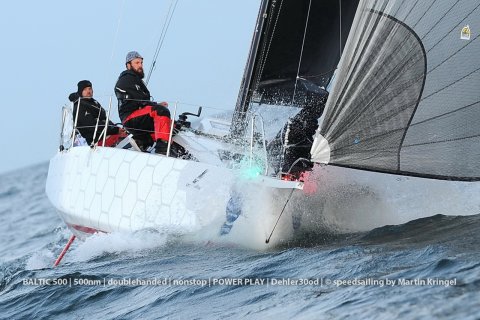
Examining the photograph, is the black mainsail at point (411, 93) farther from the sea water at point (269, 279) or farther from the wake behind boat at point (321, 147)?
the sea water at point (269, 279)

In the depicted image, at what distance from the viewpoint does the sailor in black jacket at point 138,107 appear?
22.8 feet

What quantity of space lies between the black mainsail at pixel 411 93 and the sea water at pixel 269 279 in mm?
536

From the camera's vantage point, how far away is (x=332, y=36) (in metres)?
7.80

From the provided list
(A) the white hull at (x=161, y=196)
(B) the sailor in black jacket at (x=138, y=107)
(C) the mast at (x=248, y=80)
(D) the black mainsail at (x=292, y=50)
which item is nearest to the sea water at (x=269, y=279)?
(A) the white hull at (x=161, y=196)

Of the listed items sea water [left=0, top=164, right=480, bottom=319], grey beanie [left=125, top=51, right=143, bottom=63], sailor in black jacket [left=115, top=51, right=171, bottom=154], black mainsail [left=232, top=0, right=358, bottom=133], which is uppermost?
black mainsail [left=232, top=0, right=358, bottom=133]

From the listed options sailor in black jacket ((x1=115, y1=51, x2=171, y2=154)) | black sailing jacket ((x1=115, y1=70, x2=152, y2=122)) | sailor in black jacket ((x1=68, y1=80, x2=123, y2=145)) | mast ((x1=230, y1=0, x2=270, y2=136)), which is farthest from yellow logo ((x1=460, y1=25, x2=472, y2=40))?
sailor in black jacket ((x1=68, y1=80, x2=123, y2=145))

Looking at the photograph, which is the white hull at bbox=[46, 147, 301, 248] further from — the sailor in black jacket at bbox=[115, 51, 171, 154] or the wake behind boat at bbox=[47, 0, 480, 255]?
the sailor in black jacket at bbox=[115, 51, 171, 154]

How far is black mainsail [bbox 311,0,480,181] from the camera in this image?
537cm

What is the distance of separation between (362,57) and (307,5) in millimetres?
2268

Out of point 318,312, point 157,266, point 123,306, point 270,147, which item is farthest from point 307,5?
point 318,312

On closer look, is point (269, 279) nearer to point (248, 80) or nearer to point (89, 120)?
point (248, 80)

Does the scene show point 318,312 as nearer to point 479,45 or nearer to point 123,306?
point 123,306

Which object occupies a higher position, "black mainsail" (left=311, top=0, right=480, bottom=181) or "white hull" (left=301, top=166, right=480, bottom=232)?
"black mainsail" (left=311, top=0, right=480, bottom=181)

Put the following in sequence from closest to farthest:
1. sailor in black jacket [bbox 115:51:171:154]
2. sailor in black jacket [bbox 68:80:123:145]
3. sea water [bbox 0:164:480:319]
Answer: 1. sea water [bbox 0:164:480:319]
2. sailor in black jacket [bbox 115:51:171:154]
3. sailor in black jacket [bbox 68:80:123:145]
